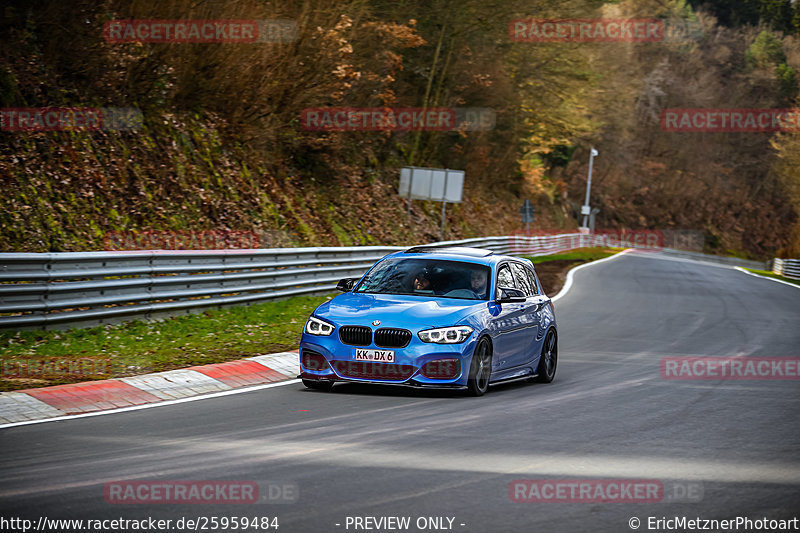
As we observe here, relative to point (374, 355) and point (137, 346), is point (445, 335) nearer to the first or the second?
point (374, 355)

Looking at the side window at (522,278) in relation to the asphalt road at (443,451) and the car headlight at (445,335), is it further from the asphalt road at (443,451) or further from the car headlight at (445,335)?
the car headlight at (445,335)

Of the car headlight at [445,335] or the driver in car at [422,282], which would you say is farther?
the driver in car at [422,282]

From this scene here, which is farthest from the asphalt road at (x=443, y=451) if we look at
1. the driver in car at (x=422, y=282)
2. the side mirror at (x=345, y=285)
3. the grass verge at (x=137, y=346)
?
the grass verge at (x=137, y=346)

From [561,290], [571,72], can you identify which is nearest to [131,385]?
[561,290]

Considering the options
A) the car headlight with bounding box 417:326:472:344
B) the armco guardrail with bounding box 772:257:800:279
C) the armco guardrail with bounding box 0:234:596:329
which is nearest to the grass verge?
the armco guardrail with bounding box 0:234:596:329

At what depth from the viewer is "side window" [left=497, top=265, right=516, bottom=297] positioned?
12.6 m

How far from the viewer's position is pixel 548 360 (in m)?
13.4

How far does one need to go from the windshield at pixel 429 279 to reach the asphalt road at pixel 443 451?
3.91 feet

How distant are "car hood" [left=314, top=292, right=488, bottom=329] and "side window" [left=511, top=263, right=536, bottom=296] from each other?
1.59 m

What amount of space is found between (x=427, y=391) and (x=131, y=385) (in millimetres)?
3238

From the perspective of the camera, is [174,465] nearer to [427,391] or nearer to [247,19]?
[427,391]

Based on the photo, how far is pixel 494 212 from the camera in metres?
58.1

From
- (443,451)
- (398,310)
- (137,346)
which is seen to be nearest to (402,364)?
(398,310)

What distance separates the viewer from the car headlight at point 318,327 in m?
11.1
